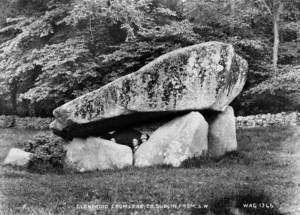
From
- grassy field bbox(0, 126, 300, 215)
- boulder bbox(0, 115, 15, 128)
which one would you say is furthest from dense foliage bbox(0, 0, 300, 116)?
grassy field bbox(0, 126, 300, 215)

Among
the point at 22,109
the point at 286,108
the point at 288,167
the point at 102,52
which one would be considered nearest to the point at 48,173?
the point at 288,167

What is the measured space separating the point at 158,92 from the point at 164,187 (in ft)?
12.6

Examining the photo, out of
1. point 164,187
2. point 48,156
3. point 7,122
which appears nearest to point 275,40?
point 48,156

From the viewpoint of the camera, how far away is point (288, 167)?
1217 centimetres

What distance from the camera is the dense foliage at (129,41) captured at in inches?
824

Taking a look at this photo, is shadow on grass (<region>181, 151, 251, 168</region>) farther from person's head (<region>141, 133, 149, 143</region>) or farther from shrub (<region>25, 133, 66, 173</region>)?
shrub (<region>25, 133, 66, 173</region>)

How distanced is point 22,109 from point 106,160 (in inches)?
798

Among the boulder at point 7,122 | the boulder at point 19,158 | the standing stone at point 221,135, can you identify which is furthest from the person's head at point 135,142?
the boulder at point 7,122

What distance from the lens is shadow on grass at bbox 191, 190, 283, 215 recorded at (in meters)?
8.38

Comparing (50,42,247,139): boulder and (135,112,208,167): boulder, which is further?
(50,42,247,139): boulder

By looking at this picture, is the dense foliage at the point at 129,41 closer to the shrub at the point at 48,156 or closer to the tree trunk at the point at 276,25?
the tree trunk at the point at 276,25

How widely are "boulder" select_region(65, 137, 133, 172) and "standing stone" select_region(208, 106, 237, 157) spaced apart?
108 inches

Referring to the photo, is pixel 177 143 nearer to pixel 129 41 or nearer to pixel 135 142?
pixel 135 142

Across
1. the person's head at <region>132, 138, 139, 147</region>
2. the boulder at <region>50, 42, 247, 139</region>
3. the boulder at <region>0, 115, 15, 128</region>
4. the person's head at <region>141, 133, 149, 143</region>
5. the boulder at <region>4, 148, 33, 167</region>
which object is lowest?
the boulder at <region>0, 115, 15, 128</region>
